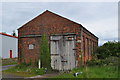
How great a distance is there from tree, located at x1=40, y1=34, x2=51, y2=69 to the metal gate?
Result: 1.88ft

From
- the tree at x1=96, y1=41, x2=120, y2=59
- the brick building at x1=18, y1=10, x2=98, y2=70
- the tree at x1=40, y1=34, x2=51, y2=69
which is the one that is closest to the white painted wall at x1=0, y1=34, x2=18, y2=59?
the brick building at x1=18, y1=10, x2=98, y2=70

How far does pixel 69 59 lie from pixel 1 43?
675 inches

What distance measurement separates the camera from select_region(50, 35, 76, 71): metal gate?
14.3 m

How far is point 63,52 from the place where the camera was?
14.5 metres

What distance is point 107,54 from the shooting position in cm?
2019

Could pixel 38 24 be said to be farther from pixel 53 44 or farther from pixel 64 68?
pixel 64 68

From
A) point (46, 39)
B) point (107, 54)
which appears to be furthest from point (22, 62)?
point (107, 54)

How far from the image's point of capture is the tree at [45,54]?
1422 centimetres

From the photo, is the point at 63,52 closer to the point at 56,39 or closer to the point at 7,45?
the point at 56,39

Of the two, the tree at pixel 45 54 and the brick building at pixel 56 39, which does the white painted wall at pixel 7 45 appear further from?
the tree at pixel 45 54

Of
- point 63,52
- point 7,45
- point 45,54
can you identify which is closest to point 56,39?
point 63,52

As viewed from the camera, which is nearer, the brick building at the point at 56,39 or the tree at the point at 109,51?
the brick building at the point at 56,39

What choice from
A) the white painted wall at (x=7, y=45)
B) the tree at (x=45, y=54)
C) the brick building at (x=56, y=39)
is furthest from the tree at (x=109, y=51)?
the white painted wall at (x=7, y=45)

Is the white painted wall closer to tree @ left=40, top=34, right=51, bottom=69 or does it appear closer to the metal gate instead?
tree @ left=40, top=34, right=51, bottom=69
